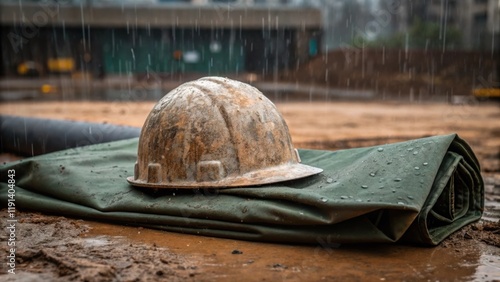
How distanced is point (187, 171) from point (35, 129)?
405 cm

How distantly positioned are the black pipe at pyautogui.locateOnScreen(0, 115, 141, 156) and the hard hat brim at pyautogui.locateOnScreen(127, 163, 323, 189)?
109 inches

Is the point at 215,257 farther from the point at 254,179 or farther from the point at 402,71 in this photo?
the point at 402,71

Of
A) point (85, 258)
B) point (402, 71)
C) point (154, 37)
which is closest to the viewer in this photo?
point (85, 258)

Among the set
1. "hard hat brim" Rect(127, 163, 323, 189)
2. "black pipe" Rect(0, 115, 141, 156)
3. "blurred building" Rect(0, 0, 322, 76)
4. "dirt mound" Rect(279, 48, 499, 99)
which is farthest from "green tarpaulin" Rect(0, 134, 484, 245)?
"blurred building" Rect(0, 0, 322, 76)

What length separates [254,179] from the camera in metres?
4.66

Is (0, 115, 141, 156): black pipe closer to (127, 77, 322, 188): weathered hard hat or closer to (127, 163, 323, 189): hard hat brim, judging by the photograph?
(127, 77, 322, 188): weathered hard hat

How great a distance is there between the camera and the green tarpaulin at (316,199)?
400 cm

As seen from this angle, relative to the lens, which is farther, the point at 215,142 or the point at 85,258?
the point at 215,142

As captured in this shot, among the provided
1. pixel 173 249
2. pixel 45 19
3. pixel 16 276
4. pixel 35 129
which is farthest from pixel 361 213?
pixel 45 19

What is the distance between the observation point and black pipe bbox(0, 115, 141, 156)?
24.7 feet

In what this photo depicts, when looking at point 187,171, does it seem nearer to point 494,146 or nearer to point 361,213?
point 361,213

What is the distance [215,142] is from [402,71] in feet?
86.2

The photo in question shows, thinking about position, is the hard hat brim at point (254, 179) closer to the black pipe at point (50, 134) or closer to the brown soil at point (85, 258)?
the brown soil at point (85, 258)

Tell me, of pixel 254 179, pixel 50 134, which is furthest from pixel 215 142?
pixel 50 134
